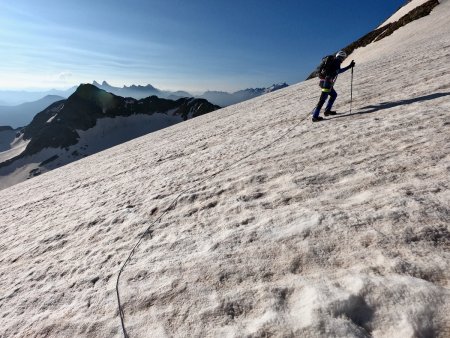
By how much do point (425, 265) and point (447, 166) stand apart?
2.43m

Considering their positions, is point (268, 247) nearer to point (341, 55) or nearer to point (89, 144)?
point (341, 55)

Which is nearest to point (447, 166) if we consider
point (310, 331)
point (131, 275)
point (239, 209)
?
point (239, 209)

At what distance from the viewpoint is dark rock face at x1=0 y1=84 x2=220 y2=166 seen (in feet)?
565

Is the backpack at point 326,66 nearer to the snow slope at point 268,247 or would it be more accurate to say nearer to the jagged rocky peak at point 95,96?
the snow slope at point 268,247

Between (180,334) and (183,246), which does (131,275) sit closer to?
(183,246)

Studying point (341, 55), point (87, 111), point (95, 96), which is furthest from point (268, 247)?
point (95, 96)

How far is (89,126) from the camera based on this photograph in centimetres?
18025

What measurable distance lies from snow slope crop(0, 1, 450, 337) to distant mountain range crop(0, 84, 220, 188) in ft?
546

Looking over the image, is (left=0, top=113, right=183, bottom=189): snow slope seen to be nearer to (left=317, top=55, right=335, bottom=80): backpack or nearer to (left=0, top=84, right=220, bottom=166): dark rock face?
(left=0, top=84, right=220, bottom=166): dark rock face

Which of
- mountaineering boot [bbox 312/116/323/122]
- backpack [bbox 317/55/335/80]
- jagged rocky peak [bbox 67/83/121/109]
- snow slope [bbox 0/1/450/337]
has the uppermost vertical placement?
jagged rocky peak [bbox 67/83/121/109]

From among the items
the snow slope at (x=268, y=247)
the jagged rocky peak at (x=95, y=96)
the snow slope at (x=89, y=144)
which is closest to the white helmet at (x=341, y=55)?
the snow slope at (x=268, y=247)

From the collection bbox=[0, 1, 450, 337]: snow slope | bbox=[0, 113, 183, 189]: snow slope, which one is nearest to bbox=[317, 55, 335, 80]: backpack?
bbox=[0, 1, 450, 337]: snow slope

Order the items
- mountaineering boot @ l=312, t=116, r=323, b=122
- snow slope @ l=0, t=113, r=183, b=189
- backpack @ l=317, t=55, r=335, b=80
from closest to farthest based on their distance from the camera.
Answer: backpack @ l=317, t=55, r=335, b=80, mountaineering boot @ l=312, t=116, r=323, b=122, snow slope @ l=0, t=113, r=183, b=189

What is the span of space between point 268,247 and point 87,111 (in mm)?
201714
